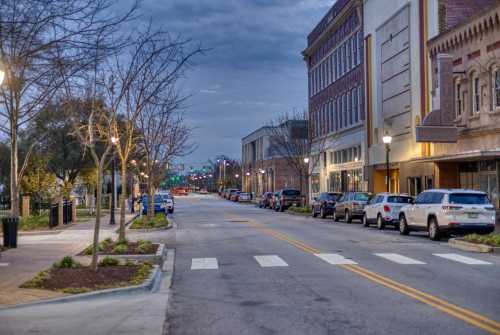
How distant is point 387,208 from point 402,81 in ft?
50.3

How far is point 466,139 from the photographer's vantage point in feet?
115

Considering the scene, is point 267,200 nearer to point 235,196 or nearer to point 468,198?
point 235,196

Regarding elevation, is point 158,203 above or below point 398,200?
below

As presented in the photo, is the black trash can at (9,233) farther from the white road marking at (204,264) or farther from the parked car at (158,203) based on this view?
the parked car at (158,203)

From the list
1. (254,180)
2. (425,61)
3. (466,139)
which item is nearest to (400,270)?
(466,139)

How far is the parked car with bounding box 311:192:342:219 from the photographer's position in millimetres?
43969

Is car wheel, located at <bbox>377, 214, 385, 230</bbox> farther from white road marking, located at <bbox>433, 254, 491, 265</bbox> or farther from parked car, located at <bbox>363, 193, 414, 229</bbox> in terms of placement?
white road marking, located at <bbox>433, 254, 491, 265</bbox>

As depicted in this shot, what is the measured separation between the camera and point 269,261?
58.6 feet

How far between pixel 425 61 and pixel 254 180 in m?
83.7

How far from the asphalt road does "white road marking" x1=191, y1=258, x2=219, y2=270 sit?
0.08 ft

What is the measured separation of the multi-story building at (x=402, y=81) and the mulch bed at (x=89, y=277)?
23.0 m

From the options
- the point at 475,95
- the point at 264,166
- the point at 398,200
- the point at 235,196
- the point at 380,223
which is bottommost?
the point at 380,223

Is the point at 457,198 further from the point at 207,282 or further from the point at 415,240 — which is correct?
the point at 207,282

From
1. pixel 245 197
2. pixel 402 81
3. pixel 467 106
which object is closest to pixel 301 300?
pixel 467 106
